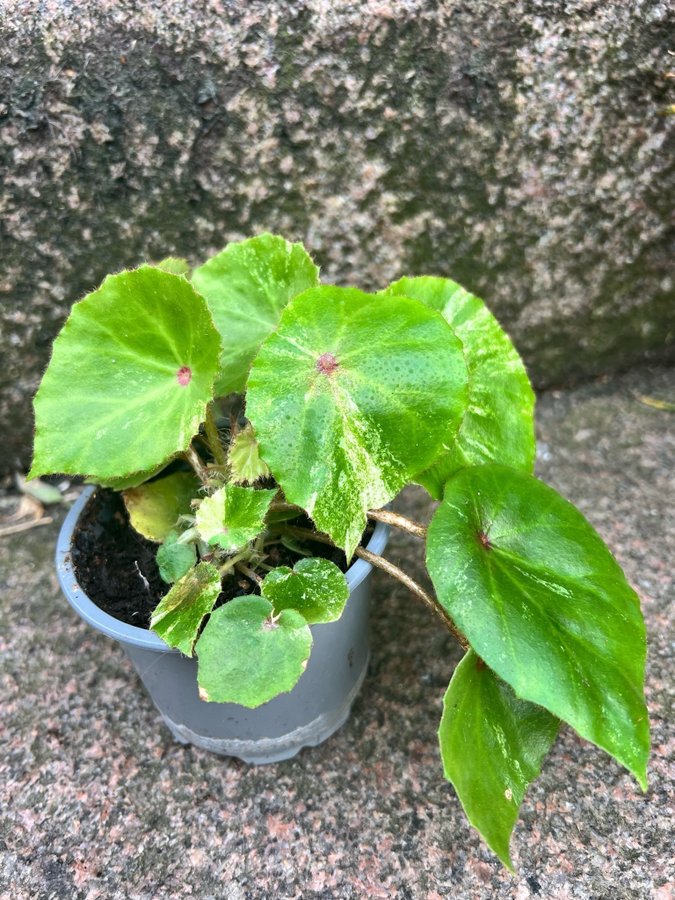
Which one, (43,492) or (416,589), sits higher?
(416,589)

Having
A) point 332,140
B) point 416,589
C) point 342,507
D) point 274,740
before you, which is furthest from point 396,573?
point 332,140

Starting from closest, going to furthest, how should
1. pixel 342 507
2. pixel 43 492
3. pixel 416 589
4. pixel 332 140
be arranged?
pixel 342 507 < pixel 416 589 < pixel 332 140 < pixel 43 492

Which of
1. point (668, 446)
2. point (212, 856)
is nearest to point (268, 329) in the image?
point (212, 856)

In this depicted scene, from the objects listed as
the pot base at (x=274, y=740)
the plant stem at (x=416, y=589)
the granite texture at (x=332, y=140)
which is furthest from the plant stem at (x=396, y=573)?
the granite texture at (x=332, y=140)

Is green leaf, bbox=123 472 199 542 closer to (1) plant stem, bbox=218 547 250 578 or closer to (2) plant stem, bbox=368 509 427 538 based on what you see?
(1) plant stem, bbox=218 547 250 578

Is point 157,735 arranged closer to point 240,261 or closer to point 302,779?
point 302,779

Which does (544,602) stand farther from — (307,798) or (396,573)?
(307,798)

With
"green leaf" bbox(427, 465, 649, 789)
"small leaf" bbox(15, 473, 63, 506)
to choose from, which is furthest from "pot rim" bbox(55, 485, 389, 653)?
"small leaf" bbox(15, 473, 63, 506)
